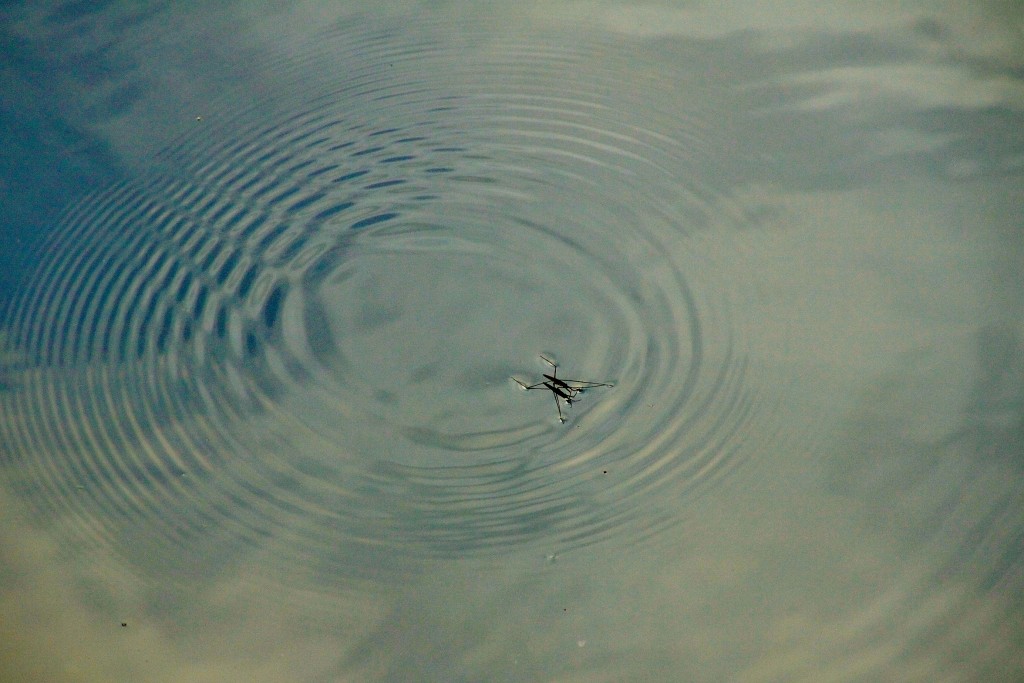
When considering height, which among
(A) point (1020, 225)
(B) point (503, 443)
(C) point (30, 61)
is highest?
(C) point (30, 61)

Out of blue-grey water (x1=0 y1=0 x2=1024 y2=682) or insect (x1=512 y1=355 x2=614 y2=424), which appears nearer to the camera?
blue-grey water (x1=0 y1=0 x2=1024 y2=682)

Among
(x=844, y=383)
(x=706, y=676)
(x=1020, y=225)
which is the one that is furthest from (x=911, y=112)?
(x=706, y=676)

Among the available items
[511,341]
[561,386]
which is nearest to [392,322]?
[511,341]

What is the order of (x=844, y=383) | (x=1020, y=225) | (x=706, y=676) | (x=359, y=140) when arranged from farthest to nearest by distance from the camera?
1. (x=359, y=140)
2. (x=1020, y=225)
3. (x=844, y=383)
4. (x=706, y=676)

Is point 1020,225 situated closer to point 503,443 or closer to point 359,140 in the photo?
point 503,443

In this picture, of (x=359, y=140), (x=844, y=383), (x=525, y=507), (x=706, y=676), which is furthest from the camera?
(x=359, y=140)

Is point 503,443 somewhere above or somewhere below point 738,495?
above

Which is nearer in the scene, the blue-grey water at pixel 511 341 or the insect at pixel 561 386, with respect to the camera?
the blue-grey water at pixel 511 341
